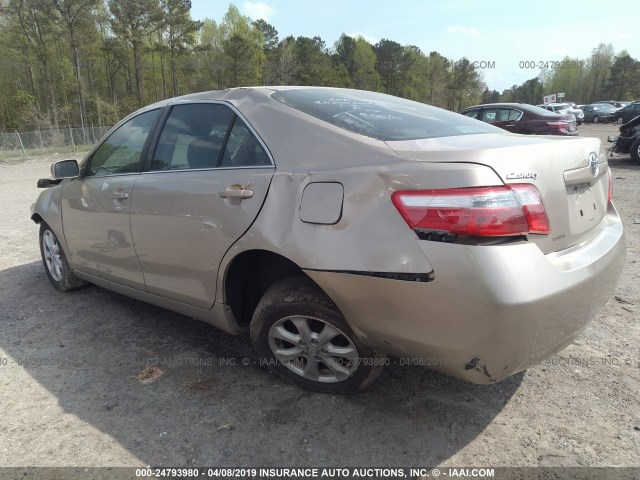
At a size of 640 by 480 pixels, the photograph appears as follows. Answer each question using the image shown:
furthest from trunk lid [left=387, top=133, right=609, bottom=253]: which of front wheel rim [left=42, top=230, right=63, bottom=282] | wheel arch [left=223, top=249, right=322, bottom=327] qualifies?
front wheel rim [left=42, top=230, right=63, bottom=282]

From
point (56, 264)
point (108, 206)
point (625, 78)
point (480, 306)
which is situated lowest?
point (56, 264)

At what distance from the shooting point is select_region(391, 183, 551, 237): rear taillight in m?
1.75

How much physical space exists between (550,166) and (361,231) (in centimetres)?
87

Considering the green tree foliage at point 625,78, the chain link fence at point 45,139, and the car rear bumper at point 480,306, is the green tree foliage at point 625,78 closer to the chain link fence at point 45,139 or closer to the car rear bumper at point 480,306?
the chain link fence at point 45,139

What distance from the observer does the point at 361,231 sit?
194 centimetres

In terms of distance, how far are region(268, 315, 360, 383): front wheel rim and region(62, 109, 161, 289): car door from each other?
1234 millimetres

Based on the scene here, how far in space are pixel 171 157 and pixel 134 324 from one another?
1405mm

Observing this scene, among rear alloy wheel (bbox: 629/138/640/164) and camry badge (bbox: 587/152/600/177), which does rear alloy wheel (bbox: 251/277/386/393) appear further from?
rear alloy wheel (bbox: 629/138/640/164)

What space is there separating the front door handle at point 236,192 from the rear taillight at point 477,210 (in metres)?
0.87

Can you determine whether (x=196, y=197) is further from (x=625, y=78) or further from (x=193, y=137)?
(x=625, y=78)

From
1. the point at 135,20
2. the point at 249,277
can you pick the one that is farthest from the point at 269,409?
the point at 135,20

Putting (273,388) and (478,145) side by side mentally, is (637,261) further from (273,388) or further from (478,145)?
(273,388)

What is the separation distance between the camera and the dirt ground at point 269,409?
211cm

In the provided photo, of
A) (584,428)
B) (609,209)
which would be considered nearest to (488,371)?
(584,428)
